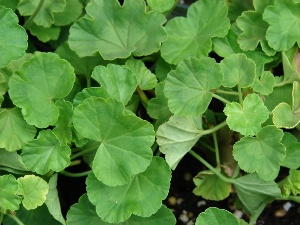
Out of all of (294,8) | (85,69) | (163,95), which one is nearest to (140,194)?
(163,95)

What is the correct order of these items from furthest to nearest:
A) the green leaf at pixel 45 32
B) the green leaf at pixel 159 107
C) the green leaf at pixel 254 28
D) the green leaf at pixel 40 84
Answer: the green leaf at pixel 45 32 < the green leaf at pixel 254 28 < the green leaf at pixel 159 107 < the green leaf at pixel 40 84

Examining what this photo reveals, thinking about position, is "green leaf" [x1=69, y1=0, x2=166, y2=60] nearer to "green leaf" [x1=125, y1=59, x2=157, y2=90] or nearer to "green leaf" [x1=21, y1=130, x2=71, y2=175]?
"green leaf" [x1=125, y1=59, x2=157, y2=90]

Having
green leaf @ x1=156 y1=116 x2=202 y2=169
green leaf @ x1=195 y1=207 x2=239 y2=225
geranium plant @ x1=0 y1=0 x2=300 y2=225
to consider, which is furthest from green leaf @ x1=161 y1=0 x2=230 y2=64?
green leaf @ x1=195 y1=207 x2=239 y2=225

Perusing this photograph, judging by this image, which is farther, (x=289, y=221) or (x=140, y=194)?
(x=289, y=221)

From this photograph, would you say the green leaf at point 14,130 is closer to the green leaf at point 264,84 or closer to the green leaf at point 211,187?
the green leaf at point 211,187

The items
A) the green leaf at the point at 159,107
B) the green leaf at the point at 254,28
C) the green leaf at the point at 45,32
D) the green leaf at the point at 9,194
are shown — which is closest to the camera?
the green leaf at the point at 9,194

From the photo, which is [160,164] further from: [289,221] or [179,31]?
[289,221]

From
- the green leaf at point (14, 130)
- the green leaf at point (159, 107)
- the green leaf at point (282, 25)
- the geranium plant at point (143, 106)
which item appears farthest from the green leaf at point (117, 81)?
the green leaf at point (282, 25)
